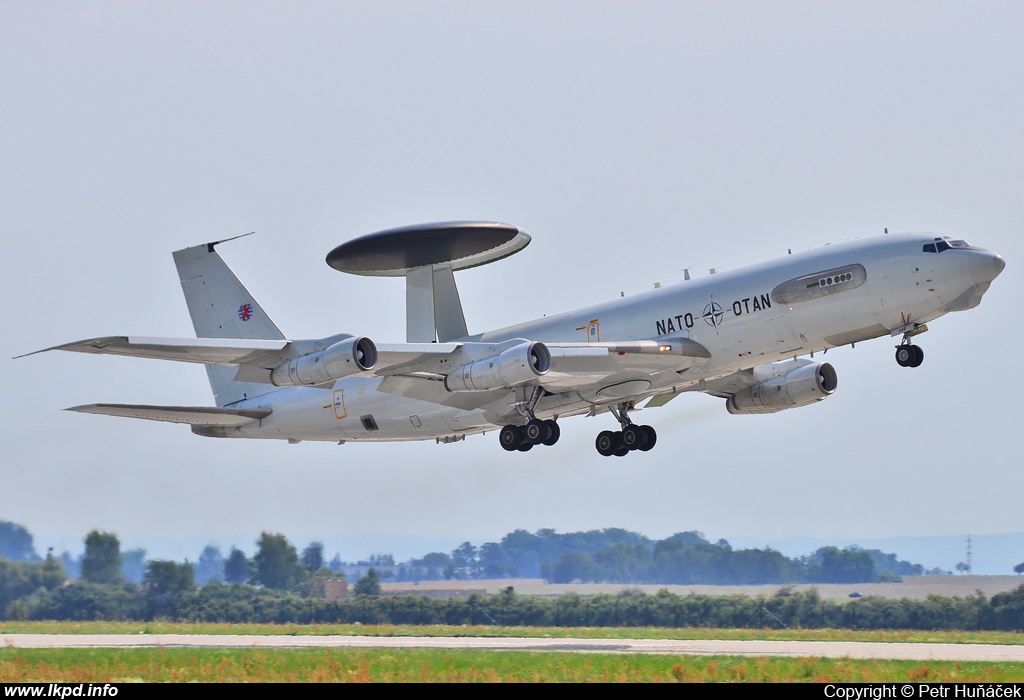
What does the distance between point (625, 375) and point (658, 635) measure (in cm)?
990

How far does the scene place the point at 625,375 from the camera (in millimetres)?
37469

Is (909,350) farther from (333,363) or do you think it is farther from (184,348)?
(184,348)

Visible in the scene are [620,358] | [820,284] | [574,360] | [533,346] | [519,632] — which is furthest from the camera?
[519,632]

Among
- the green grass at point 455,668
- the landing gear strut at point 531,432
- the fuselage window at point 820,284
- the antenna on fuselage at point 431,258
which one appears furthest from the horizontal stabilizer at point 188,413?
the fuselage window at point 820,284

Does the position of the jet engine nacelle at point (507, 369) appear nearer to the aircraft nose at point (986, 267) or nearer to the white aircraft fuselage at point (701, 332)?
the white aircraft fuselage at point (701, 332)

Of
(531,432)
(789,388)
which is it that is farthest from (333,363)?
(789,388)

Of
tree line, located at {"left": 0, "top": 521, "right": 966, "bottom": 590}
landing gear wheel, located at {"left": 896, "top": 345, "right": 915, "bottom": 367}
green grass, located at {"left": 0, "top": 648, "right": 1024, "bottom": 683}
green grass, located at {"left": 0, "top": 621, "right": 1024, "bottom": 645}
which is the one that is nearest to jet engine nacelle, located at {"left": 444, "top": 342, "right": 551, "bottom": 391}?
green grass, located at {"left": 0, "top": 648, "right": 1024, "bottom": 683}

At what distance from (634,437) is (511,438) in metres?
4.47

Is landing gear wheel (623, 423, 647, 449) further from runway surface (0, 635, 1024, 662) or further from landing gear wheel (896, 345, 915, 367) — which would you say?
landing gear wheel (896, 345, 915, 367)

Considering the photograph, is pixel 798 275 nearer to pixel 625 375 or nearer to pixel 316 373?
pixel 625 375

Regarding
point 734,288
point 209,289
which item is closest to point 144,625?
point 209,289

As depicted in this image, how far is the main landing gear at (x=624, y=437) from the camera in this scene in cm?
4075

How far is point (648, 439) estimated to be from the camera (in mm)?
40750

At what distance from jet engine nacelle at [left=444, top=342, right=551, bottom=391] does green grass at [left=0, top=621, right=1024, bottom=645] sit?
955cm
